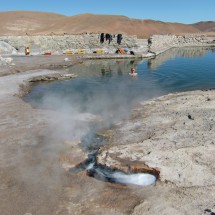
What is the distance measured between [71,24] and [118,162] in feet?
291

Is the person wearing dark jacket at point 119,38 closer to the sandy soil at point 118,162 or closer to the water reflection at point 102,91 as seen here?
the water reflection at point 102,91

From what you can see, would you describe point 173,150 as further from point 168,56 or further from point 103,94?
point 168,56

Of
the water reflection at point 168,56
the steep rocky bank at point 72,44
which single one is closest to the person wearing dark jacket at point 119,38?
the steep rocky bank at point 72,44

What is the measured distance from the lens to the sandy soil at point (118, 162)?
32.9 feet

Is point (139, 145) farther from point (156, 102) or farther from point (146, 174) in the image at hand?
point (156, 102)

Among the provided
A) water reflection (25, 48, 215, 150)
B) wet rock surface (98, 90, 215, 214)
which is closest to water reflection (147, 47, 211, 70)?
water reflection (25, 48, 215, 150)

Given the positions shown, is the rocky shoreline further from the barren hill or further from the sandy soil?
the barren hill

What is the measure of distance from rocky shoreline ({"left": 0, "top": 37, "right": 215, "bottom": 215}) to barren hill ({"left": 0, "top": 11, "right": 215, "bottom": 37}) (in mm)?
63658

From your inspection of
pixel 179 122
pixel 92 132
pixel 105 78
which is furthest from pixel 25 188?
pixel 105 78

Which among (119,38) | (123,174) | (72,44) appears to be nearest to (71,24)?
(72,44)

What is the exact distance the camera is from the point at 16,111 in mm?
20000

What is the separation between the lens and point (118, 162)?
1233cm

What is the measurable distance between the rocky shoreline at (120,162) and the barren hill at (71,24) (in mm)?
63658

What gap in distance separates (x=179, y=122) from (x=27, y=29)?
270 feet
